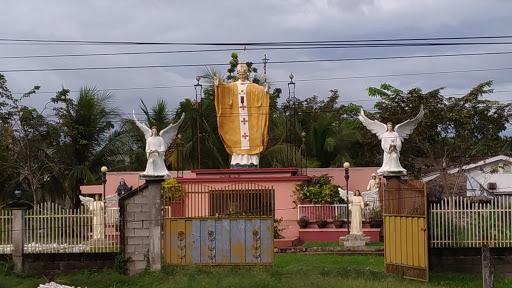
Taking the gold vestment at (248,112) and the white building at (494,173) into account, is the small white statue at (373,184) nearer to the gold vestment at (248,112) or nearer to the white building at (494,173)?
the gold vestment at (248,112)

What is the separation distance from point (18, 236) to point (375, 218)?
11.5 metres

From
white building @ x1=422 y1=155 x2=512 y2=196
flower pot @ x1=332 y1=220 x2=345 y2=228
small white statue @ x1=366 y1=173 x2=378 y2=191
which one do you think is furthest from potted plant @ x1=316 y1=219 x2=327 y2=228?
white building @ x1=422 y1=155 x2=512 y2=196

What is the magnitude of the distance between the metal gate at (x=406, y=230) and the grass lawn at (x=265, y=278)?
0.35 meters

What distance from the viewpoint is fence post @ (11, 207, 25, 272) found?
67.9 feet

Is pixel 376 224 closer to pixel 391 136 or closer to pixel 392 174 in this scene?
pixel 391 136

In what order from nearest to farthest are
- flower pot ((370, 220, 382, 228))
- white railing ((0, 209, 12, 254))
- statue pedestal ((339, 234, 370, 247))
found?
white railing ((0, 209, 12, 254)) → statue pedestal ((339, 234, 370, 247)) → flower pot ((370, 220, 382, 228))

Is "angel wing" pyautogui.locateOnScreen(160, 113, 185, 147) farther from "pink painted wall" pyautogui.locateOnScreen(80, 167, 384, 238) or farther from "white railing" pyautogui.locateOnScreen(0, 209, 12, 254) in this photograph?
"pink painted wall" pyautogui.locateOnScreen(80, 167, 384, 238)

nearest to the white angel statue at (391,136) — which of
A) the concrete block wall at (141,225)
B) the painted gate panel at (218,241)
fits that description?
the painted gate panel at (218,241)

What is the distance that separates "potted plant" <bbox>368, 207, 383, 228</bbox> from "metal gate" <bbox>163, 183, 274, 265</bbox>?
7.14m

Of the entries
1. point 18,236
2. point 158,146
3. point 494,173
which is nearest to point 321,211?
point 158,146

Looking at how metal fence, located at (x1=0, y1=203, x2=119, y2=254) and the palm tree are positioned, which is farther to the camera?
the palm tree

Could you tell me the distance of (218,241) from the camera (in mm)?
20016

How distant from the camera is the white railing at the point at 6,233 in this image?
20.8 m

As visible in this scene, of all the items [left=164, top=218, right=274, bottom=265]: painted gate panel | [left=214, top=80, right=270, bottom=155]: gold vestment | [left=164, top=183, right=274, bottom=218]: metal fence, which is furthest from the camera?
[left=214, top=80, right=270, bottom=155]: gold vestment
